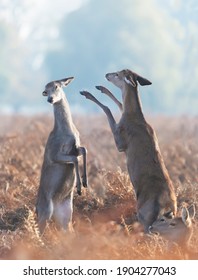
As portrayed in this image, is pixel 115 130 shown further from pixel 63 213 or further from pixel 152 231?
pixel 152 231

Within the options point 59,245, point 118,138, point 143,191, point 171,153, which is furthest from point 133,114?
point 171,153

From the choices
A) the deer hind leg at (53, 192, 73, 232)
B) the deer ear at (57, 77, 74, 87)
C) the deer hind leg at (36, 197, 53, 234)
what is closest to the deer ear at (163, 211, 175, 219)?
the deer hind leg at (53, 192, 73, 232)

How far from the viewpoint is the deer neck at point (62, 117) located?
15680 millimetres

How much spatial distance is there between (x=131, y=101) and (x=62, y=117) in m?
1.00

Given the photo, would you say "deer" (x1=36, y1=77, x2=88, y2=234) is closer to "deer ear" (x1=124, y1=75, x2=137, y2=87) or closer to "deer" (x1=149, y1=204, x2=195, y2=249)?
"deer ear" (x1=124, y1=75, x2=137, y2=87)

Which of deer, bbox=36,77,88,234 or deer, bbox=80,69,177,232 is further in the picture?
deer, bbox=36,77,88,234

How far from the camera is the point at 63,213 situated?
49.9ft

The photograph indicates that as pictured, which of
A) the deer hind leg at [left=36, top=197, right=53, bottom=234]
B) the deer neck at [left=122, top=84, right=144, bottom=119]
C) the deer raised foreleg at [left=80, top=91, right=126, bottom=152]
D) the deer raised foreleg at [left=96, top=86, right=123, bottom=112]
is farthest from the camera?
the deer raised foreleg at [left=96, top=86, right=123, bottom=112]

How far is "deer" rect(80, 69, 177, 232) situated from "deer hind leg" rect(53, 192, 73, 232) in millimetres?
1014

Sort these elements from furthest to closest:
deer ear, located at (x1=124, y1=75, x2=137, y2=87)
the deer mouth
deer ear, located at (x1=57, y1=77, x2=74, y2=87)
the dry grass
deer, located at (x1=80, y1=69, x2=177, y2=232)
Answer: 1. deer ear, located at (x1=57, y1=77, x2=74, y2=87)
2. deer ear, located at (x1=124, y1=75, x2=137, y2=87)
3. deer, located at (x1=80, y1=69, x2=177, y2=232)
4. the deer mouth
5. the dry grass

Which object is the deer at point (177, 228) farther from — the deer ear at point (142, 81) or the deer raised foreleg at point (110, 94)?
the deer raised foreleg at point (110, 94)

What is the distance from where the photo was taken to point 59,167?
15453 millimetres

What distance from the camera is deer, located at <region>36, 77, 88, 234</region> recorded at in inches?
598

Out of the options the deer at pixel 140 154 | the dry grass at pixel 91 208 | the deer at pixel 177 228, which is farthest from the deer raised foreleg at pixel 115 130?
the deer at pixel 177 228
